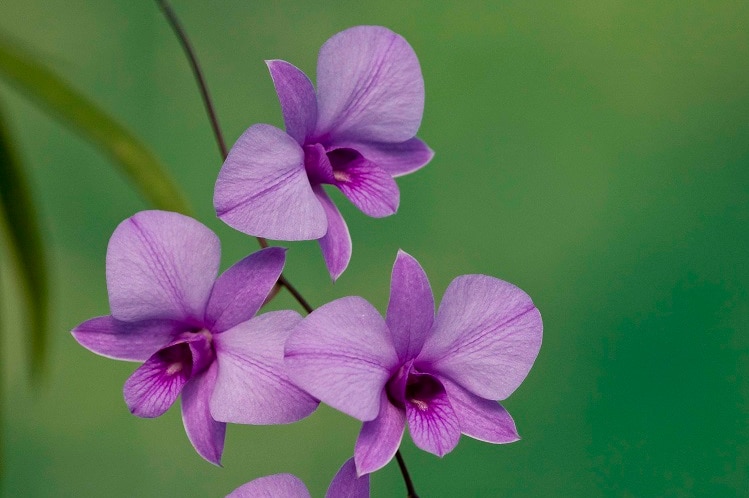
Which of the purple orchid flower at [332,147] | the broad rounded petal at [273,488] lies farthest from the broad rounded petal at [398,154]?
the broad rounded petal at [273,488]

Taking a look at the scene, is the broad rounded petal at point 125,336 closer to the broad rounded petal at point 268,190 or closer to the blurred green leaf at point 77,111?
the broad rounded petal at point 268,190

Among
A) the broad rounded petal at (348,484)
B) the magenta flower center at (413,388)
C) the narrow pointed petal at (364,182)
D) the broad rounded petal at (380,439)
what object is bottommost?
the broad rounded petal at (348,484)

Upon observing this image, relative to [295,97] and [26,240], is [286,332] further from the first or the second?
[26,240]

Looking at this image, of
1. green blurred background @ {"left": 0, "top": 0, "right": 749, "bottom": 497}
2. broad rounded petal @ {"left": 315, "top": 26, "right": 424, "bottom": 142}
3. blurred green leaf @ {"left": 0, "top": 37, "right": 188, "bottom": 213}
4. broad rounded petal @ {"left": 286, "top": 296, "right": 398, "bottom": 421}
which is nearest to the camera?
broad rounded petal @ {"left": 286, "top": 296, "right": 398, "bottom": 421}

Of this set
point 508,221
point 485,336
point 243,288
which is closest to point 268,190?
point 243,288

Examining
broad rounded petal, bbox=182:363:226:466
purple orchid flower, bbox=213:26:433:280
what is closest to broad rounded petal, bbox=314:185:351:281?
purple orchid flower, bbox=213:26:433:280

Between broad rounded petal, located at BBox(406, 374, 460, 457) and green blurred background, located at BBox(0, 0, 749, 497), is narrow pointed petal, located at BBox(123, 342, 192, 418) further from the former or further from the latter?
green blurred background, located at BBox(0, 0, 749, 497)

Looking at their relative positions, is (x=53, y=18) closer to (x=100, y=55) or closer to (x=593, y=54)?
(x=100, y=55)
